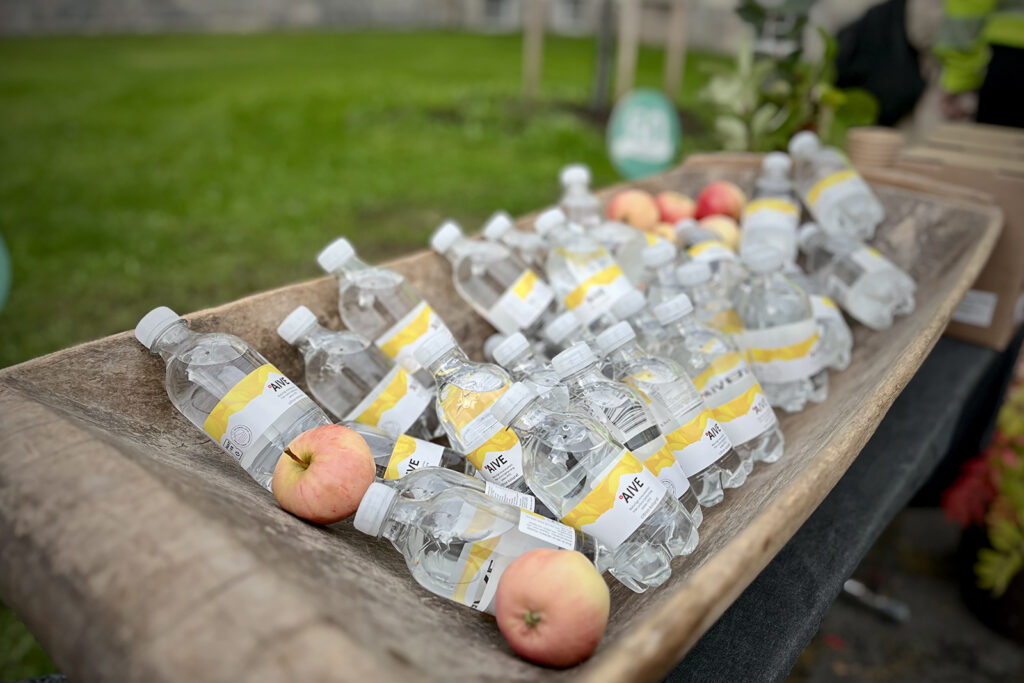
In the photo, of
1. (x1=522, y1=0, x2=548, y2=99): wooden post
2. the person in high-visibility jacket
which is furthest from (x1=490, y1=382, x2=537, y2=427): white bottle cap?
(x1=522, y1=0, x2=548, y2=99): wooden post

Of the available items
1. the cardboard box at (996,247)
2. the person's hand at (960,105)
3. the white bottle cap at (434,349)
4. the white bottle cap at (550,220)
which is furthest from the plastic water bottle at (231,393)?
the person's hand at (960,105)

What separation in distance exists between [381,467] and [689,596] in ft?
2.52

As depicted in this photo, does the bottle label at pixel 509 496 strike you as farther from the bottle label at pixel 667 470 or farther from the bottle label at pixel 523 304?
the bottle label at pixel 523 304

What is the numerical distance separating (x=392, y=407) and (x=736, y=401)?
72cm

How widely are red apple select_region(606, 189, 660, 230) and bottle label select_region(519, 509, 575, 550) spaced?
1.38m

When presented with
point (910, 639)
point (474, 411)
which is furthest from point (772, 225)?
point (910, 639)

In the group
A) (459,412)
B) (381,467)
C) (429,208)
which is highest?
(459,412)

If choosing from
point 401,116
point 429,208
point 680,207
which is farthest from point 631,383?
point 401,116

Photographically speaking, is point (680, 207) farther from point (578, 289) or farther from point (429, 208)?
point (429, 208)

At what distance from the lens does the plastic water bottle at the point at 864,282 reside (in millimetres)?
2039

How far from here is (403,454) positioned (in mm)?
1315

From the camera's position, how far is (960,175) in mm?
2377

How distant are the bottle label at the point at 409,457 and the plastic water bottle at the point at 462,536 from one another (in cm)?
12

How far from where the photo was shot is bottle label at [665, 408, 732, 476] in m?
1.32
